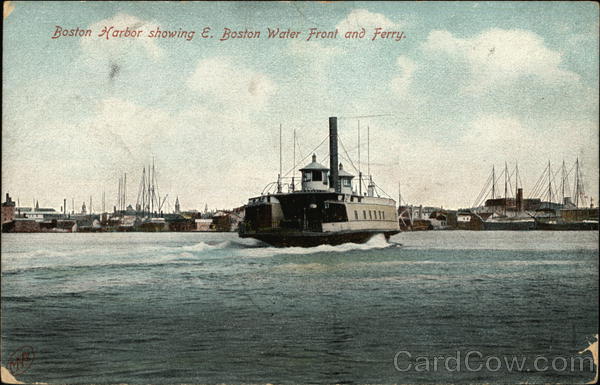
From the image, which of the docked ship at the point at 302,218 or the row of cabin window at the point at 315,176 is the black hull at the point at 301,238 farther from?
the row of cabin window at the point at 315,176

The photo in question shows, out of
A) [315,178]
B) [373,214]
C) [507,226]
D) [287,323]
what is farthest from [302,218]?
[507,226]

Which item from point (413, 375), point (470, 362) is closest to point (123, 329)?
point (413, 375)

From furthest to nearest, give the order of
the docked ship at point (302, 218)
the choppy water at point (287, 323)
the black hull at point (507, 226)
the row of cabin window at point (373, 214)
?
the black hull at point (507, 226)
the row of cabin window at point (373, 214)
the docked ship at point (302, 218)
the choppy water at point (287, 323)

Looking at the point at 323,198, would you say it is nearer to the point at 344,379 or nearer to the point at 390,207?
the point at 390,207

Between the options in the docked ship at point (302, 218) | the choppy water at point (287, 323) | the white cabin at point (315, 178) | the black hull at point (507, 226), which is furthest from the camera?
the black hull at point (507, 226)

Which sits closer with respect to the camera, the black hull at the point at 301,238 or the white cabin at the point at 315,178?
the black hull at the point at 301,238

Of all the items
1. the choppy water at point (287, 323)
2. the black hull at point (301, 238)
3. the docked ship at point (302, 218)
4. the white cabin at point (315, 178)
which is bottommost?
the choppy water at point (287, 323)

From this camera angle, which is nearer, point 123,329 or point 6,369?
point 6,369

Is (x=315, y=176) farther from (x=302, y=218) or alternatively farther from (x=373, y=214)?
(x=373, y=214)

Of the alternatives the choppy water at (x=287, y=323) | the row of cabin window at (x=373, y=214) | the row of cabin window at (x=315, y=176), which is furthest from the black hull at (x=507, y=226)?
the choppy water at (x=287, y=323)
